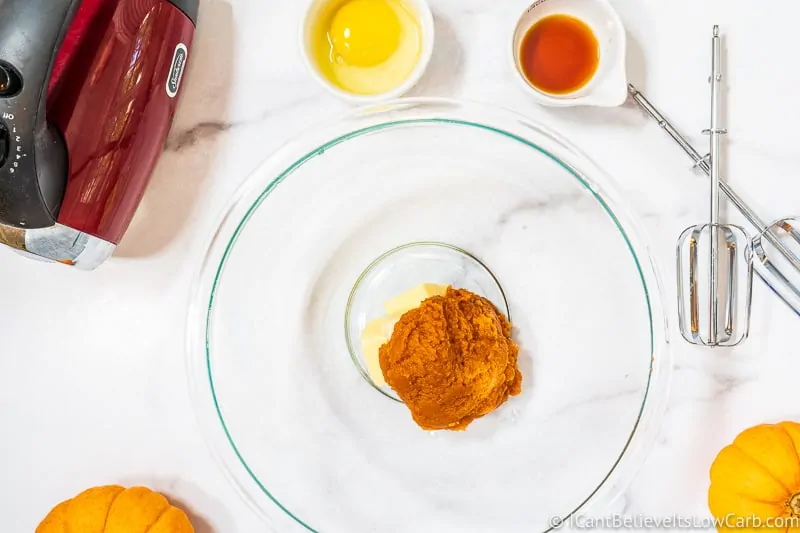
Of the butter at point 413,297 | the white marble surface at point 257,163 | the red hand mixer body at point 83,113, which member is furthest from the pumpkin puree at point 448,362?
the red hand mixer body at point 83,113

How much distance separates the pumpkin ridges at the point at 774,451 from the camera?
70 centimetres

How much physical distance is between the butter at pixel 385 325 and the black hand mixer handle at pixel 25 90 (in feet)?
1.26

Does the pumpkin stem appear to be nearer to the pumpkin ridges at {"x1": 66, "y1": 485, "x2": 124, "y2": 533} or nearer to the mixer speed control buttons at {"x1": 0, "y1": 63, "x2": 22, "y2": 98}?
the pumpkin ridges at {"x1": 66, "y1": 485, "x2": 124, "y2": 533}

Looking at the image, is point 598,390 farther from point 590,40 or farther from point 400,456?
point 590,40

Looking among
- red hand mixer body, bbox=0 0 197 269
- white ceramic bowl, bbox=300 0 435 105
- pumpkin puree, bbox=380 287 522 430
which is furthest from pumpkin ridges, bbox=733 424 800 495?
red hand mixer body, bbox=0 0 197 269

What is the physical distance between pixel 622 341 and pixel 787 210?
0.93ft

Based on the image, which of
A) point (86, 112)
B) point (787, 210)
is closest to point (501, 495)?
point (787, 210)

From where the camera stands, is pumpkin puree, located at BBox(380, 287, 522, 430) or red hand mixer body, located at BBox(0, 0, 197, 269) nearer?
red hand mixer body, located at BBox(0, 0, 197, 269)

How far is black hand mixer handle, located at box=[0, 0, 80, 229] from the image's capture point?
0.55 m

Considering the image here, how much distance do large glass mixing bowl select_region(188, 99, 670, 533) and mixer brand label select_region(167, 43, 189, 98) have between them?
0.45 ft

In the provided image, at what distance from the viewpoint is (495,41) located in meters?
0.78

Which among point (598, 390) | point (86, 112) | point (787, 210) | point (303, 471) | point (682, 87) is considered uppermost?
point (682, 87)

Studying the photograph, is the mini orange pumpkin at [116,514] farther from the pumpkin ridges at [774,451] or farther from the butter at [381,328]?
the pumpkin ridges at [774,451]

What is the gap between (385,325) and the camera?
2.53ft
